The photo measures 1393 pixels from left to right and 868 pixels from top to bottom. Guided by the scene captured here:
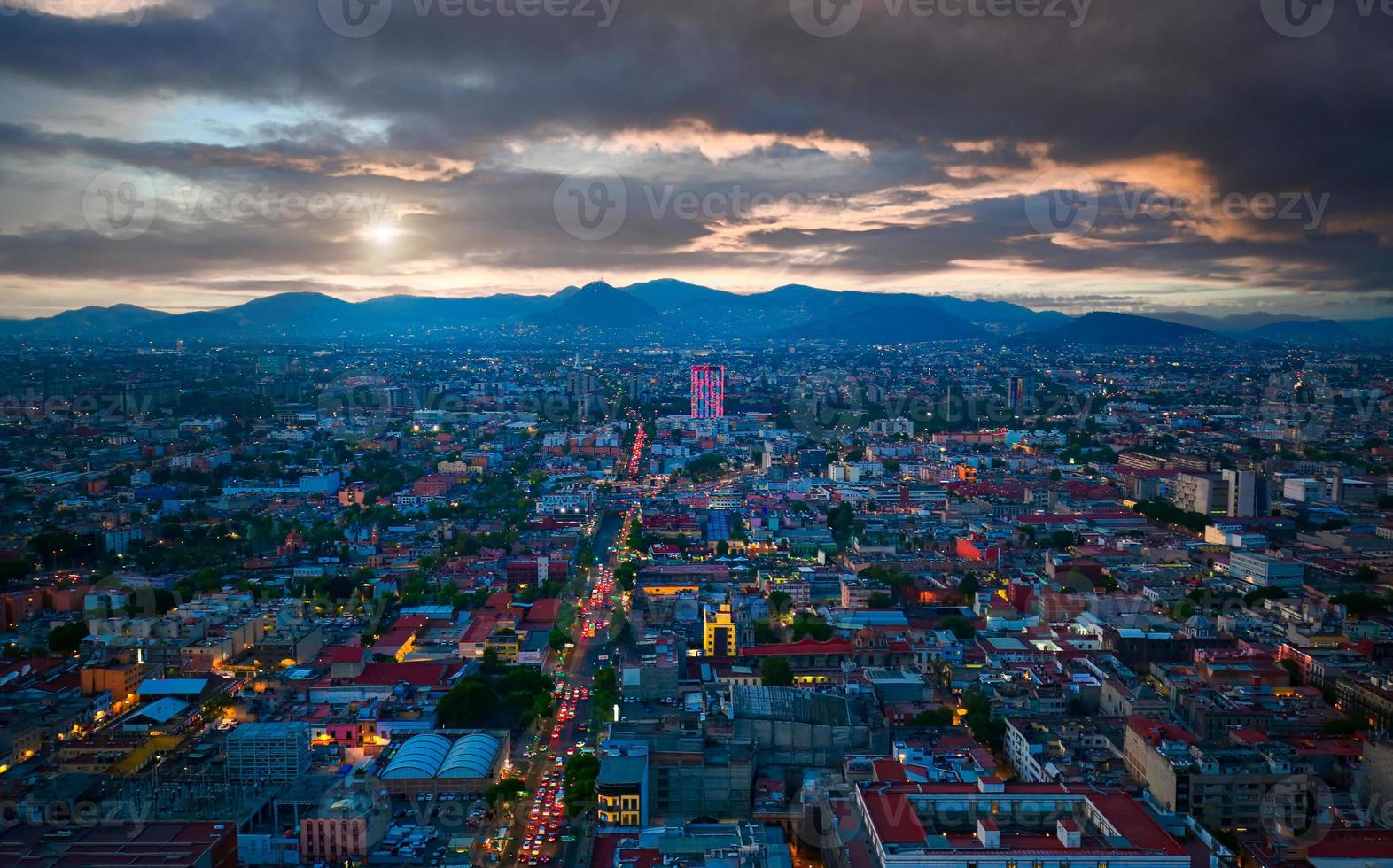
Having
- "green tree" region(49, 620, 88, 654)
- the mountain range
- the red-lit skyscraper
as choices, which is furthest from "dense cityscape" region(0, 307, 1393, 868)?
the mountain range

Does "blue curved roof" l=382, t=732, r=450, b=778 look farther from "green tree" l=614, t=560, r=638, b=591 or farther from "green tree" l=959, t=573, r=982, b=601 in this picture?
"green tree" l=959, t=573, r=982, b=601

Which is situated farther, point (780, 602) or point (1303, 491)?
point (1303, 491)

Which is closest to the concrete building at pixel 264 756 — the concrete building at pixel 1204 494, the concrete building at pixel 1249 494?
the concrete building at pixel 1204 494

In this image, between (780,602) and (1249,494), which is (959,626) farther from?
(1249,494)

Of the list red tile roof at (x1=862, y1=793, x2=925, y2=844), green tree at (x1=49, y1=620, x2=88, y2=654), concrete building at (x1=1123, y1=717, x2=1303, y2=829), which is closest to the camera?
red tile roof at (x1=862, y1=793, x2=925, y2=844)

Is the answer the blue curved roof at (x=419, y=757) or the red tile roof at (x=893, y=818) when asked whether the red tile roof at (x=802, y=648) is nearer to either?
the blue curved roof at (x=419, y=757)

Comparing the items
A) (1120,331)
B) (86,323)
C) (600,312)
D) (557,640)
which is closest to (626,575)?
(557,640)
